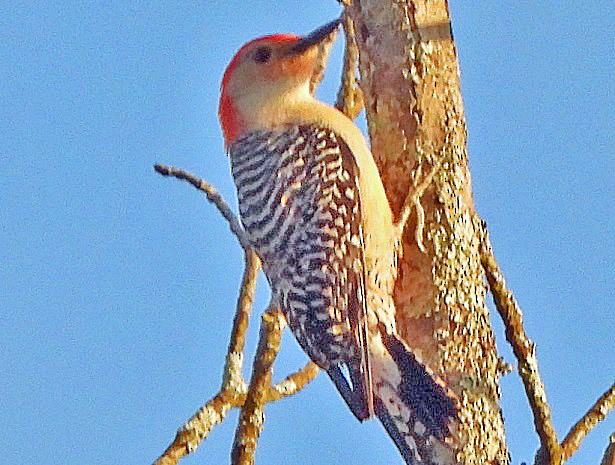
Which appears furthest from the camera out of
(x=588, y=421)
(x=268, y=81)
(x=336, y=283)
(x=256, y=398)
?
(x=268, y=81)

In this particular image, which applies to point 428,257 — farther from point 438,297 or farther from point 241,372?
point 241,372

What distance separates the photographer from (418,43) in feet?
11.4

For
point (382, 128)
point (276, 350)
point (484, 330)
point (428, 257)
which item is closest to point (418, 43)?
point (382, 128)

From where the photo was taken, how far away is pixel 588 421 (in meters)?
3.04

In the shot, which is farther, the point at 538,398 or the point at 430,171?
the point at 430,171

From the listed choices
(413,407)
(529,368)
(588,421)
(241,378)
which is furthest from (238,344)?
(588,421)

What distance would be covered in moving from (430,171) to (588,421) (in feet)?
3.12

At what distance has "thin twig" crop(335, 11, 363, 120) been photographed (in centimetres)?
403

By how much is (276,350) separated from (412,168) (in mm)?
937

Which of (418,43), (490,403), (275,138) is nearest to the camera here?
(490,403)

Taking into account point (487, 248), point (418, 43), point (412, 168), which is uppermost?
point (418, 43)

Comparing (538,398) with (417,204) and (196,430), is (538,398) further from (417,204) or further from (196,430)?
(196,430)

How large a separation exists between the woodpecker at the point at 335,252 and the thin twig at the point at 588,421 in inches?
14.8

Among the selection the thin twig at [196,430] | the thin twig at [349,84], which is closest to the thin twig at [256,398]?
→ the thin twig at [196,430]
